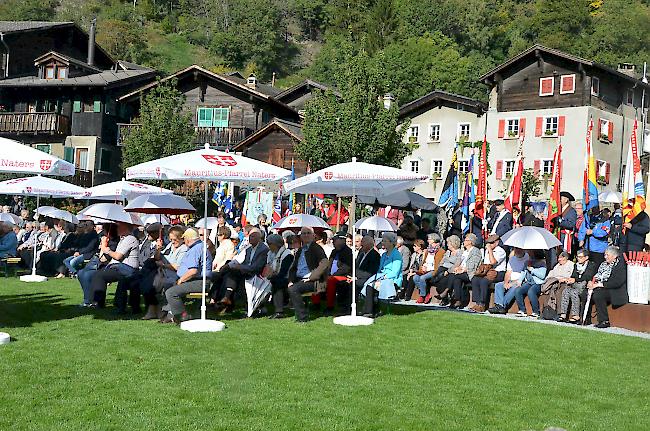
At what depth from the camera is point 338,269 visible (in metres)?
13.2

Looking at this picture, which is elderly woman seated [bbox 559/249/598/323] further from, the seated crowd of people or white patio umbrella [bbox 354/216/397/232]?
white patio umbrella [bbox 354/216/397/232]

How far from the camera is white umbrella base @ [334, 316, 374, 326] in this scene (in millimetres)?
11930

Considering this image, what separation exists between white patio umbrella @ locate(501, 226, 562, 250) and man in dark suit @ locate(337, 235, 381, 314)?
240 centimetres

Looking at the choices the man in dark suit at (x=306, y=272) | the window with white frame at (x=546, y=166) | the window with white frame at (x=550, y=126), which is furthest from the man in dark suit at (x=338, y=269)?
the window with white frame at (x=550, y=126)

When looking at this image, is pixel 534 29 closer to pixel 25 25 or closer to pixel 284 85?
pixel 284 85

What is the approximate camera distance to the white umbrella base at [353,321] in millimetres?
11930

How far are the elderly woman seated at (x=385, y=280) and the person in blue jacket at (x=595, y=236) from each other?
480cm

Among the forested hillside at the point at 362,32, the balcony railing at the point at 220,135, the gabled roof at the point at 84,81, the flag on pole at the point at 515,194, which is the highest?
the forested hillside at the point at 362,32

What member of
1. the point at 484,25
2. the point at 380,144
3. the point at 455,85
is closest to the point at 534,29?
the point at 484,25

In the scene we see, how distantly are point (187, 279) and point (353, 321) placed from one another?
97.3 inches

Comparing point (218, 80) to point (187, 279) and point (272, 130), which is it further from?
point (187, 279)

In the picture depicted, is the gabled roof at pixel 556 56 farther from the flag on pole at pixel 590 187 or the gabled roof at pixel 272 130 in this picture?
the flag on pole at pixel 590 187

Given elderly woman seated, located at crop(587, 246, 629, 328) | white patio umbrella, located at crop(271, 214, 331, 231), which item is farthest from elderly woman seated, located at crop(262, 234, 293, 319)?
white patio umbrella, located at crop(271, 214, 331, 231)

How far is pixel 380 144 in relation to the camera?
3116 cm
